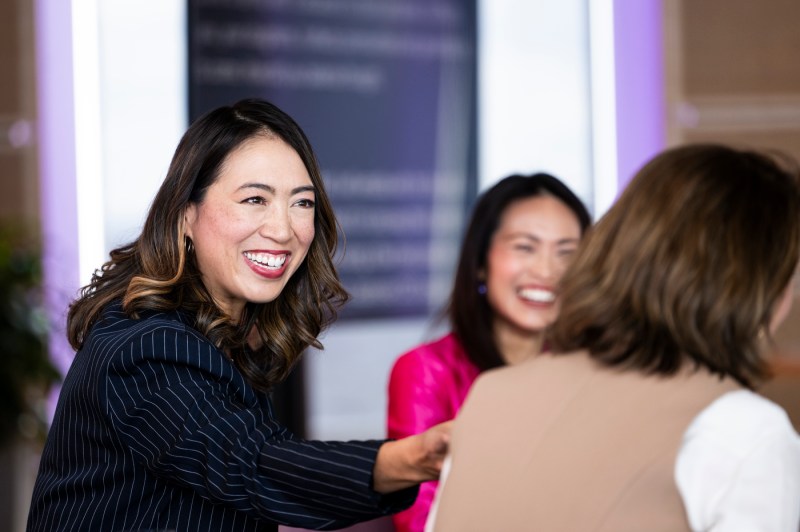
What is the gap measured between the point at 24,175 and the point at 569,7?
8.02ft

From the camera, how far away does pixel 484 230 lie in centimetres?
280

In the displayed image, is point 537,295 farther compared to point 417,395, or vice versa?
point 537,295

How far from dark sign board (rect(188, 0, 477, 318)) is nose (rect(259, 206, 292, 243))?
2.30 meters

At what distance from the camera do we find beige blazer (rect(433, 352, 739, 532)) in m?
1.06

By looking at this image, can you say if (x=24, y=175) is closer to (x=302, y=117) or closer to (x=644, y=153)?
(x=302, y=117)

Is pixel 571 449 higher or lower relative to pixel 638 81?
lower

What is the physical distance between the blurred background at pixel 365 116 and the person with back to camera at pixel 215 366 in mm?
1881

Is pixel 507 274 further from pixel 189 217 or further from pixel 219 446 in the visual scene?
pixel 219 446

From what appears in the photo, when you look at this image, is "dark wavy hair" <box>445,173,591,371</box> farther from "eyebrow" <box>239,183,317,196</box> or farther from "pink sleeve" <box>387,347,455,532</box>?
"eyebrow" <box>239,183,317,196</box>

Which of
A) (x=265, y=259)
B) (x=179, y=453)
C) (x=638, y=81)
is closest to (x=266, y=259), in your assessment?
(x=265, y=259)

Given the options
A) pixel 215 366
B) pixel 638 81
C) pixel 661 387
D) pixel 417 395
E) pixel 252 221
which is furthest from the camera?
pixel 638 81

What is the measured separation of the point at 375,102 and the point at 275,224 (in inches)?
103

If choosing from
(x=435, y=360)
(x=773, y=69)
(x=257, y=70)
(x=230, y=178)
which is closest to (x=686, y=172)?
(x=230, y=178)

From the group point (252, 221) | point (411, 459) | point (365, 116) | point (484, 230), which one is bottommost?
point (411, 459)
